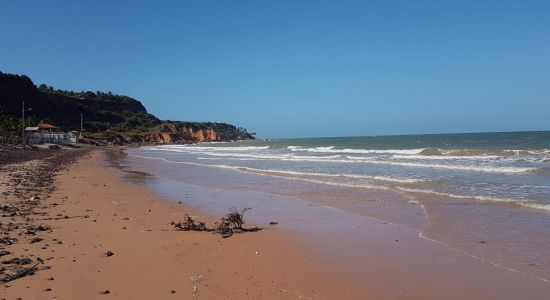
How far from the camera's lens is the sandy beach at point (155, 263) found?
528 cm

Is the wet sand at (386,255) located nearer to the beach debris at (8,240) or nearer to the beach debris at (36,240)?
the beach debris at (36,240)

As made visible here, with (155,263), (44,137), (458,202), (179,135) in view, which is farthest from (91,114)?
(155,263)

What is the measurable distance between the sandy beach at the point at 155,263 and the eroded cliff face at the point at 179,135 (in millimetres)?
103905

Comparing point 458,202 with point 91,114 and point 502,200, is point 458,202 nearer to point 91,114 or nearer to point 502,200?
point 502,200

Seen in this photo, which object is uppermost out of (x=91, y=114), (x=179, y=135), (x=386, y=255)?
(x=91, y=114)

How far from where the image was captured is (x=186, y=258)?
6.82m

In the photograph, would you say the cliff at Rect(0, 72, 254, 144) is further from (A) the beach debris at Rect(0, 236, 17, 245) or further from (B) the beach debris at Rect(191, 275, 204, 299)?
(B) the beach debris at Rect(191, 275, 204, 299)

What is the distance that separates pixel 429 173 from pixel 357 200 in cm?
910

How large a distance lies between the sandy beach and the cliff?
51.1m

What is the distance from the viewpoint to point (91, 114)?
11931cm

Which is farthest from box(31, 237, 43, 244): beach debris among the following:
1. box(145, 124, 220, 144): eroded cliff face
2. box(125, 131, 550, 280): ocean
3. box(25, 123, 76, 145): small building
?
box(145, 124, 220, 144): eroded cliff face

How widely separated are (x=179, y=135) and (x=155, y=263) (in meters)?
128

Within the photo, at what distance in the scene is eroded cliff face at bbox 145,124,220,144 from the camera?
11506 centimetres

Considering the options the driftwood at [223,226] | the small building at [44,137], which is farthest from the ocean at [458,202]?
the small building at [44,137]
